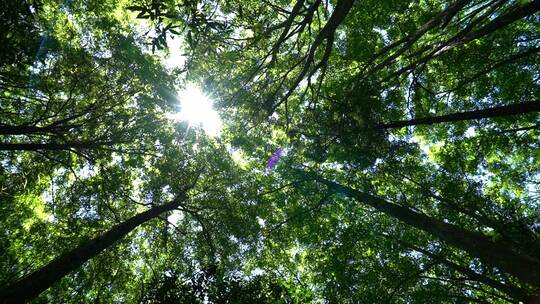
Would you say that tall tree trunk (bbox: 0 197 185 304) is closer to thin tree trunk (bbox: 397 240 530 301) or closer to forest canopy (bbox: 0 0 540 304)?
forest canopy (bbox: 0 0 540 304)

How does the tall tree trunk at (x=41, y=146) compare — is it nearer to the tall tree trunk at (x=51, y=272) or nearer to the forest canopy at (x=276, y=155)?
the forest canopy at (x=276, y=155)

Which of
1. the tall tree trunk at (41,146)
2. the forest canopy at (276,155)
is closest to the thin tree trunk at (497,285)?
the forest canopy at (276,155)

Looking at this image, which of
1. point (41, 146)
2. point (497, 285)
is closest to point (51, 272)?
point (41, 146)

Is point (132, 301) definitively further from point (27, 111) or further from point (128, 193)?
point (27, 111)

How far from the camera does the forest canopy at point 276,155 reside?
827 cm

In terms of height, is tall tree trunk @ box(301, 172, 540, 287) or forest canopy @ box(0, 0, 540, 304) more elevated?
forest canopy @ box(0, 0, 540, 304)

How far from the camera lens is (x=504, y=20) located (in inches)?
189

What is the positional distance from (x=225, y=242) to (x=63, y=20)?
29.9ft

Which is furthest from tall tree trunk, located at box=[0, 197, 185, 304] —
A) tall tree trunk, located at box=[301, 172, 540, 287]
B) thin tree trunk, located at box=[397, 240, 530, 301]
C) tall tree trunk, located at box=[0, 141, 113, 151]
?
thin tree trunk, located at box=[397, 240, 530, 301]

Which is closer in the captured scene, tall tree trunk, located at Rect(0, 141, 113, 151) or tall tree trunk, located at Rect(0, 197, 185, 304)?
tall tree trunk, located at Rect(0, 197, 185, 304)

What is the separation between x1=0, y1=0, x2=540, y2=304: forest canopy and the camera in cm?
827

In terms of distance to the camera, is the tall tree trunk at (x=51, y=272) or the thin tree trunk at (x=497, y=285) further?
Answer: the thin tree trunk at (x=497, y=285)

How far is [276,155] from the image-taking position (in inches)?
485

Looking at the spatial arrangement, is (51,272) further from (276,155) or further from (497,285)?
(497,285)
